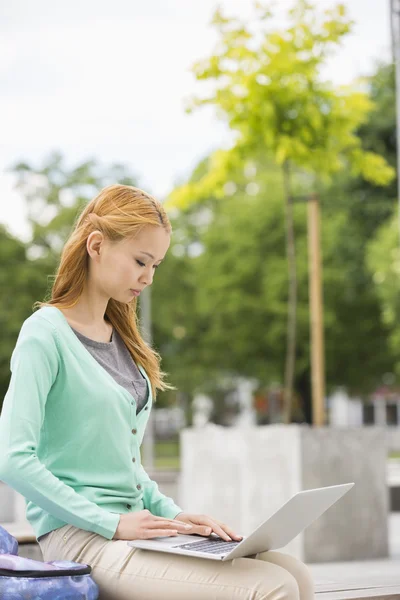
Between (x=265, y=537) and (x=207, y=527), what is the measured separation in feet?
0.92

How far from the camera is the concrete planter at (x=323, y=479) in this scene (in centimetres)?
858

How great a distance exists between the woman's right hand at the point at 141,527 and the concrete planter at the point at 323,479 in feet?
20.1

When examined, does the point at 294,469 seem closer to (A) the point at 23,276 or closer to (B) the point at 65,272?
(B) the point at 65,272

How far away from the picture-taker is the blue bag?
2307 mm

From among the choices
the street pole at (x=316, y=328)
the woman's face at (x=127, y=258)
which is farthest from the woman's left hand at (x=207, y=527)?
the street pole at (x=316, y=328)

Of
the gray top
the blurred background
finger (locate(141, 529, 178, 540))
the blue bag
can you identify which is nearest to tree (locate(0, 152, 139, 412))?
the blurred background

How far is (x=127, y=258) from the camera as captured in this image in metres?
2.68

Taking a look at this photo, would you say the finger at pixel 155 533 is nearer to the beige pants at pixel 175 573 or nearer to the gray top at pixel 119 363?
the beige pants at pixel 175 573

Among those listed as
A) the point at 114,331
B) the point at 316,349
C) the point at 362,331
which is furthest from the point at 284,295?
the point at 114,331

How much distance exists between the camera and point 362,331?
32.7 m

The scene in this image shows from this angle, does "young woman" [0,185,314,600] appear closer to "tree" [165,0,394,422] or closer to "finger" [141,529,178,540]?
"finger" [141,529,178,540]

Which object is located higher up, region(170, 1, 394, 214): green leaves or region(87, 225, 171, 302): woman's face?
region(170, 1, 394, 214): green leaves

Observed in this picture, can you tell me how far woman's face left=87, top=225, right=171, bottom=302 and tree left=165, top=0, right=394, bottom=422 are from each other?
677 centimetres

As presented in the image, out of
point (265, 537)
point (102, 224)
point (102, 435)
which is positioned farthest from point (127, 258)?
point (265, 537)
